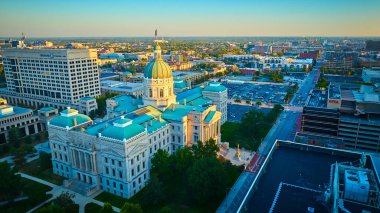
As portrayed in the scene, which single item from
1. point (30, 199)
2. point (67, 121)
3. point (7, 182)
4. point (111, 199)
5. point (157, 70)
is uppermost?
point (157, 70)

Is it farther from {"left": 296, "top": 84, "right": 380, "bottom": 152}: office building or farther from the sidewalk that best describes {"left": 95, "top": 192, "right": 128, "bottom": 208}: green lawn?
{"left": 296, "top": 84, "right": 380, "bottom": 152}: office building

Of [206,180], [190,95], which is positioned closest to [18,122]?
[190,95]

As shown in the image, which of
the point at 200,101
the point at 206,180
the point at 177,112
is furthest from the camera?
the point at 200,101

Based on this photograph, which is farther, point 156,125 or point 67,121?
point 156,125

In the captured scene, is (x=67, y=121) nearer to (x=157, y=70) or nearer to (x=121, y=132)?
(x=121, y=132)

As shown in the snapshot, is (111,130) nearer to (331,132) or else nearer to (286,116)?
(331,132)

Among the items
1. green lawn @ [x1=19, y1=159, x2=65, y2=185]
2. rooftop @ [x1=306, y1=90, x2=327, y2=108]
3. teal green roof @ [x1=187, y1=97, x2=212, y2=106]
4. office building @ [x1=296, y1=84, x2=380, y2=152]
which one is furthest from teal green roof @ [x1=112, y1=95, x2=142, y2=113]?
rooftop @ [x1=306, y1=90, x2=327, y2=108]

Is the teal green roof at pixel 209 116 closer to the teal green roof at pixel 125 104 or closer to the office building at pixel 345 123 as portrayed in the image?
the teal green roof at pixel 125 104

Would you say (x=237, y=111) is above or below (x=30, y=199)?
below
